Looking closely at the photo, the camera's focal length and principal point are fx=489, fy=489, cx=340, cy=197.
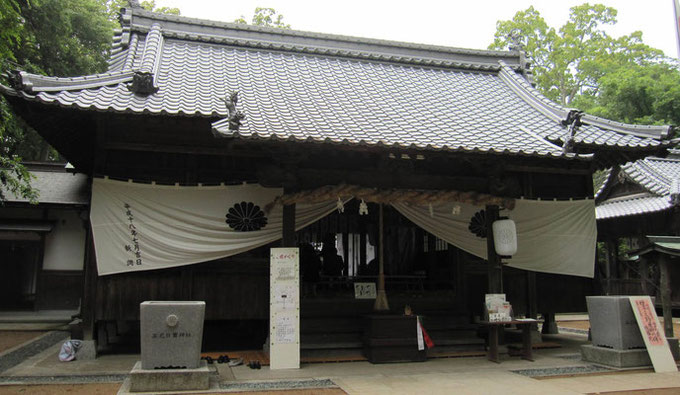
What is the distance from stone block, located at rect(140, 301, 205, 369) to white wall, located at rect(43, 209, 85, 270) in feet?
36.8

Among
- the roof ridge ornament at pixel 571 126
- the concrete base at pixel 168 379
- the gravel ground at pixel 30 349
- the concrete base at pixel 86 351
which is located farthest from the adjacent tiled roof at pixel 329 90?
the gravel ground at pixel 30 349

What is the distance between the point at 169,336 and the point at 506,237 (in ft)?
18.6

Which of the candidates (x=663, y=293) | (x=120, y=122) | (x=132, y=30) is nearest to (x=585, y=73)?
(x=663, y=293)

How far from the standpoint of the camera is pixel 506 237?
855 centimetres

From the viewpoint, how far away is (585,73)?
1308 inches

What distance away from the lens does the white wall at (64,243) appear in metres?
15.9

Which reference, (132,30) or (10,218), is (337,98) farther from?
(10,218)

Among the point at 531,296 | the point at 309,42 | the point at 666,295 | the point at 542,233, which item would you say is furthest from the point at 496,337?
the point at 309,42

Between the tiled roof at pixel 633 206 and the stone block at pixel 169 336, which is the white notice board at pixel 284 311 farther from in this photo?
the tiled roof at pixel 633 206

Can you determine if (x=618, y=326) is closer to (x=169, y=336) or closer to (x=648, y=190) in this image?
(x=169, y=336)

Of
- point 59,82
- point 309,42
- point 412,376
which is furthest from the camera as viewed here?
point 309,42

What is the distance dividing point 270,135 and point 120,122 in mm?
3185

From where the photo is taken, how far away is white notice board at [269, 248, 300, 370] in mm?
7691

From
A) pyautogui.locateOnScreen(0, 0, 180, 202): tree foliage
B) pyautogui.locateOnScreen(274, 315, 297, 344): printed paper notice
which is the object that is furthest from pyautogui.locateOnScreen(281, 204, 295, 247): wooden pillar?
pyautogui.locateOnScreen(0, 0, 180, 202): tree foliage
